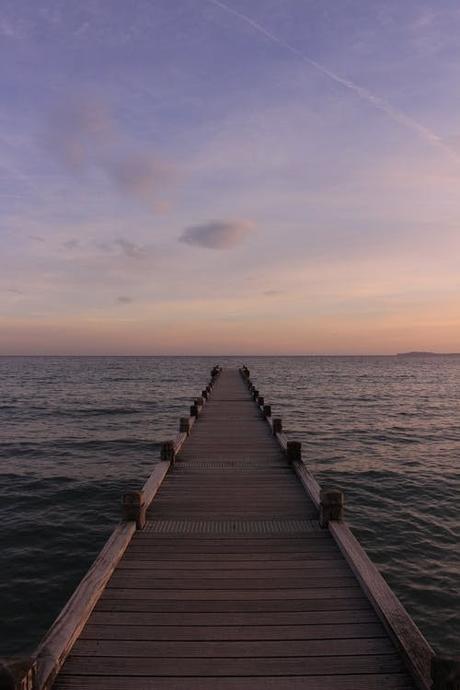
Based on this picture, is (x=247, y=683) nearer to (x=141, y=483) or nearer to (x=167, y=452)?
(x=167, y=452)

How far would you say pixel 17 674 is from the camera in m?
3.80

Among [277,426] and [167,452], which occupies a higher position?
[277,426]

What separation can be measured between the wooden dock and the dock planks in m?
0.02

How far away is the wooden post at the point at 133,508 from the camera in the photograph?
27.3ft

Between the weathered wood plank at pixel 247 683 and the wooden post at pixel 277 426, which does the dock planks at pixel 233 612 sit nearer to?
the weathered wood plank at pixel 247 683

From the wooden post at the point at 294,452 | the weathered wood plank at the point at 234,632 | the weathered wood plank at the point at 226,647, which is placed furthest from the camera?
the wooden post at the point at 294,452

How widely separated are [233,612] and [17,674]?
8.94 ft

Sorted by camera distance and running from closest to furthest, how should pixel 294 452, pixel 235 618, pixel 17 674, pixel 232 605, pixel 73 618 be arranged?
pixel 17 674 → pixel 73 618 → pixel 235 618 → pixel 232 605 → pixel 294 452

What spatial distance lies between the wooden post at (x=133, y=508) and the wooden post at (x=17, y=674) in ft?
14.0

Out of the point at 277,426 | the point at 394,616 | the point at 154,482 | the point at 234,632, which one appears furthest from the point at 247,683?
the point at 277,426

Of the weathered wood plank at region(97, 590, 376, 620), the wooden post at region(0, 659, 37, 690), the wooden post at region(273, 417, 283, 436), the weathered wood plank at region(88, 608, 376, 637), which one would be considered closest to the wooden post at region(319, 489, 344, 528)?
the weathered wood plank at region(97, 590, 376, 620)

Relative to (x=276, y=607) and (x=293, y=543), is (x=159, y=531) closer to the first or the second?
(x=293, y=543)

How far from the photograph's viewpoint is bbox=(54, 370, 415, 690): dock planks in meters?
4.73

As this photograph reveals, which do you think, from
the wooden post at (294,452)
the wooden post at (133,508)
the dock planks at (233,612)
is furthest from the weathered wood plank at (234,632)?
the wooden post at (294,452)
